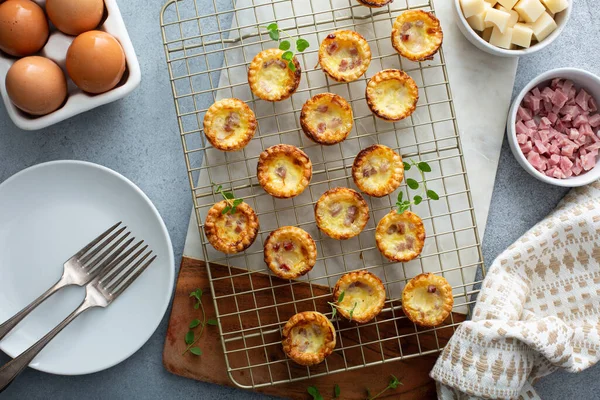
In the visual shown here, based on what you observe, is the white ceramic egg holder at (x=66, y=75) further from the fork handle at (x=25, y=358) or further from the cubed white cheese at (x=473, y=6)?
the cubed white cheese at (x=473, y=6)

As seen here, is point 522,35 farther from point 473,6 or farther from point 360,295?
point 360,295

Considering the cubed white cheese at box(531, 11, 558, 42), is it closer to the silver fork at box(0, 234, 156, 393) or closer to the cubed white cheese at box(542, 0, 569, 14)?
the cubed white cheese at box(542, 0, 569, 14)

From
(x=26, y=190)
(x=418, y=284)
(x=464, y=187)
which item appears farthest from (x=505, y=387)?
(x=26, y=190)

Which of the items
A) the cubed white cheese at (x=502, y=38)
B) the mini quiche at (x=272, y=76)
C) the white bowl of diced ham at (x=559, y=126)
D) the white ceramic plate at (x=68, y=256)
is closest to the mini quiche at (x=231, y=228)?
the white ceramic plate at (x=68, y=256)

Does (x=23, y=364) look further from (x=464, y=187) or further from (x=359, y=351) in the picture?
(x=464, y=187)

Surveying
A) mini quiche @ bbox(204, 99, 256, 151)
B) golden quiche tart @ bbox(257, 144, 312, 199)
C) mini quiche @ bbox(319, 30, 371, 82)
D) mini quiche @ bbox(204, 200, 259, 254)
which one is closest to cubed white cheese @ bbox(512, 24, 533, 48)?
mini quiche @ bbox(319, 30, 371, 82)
